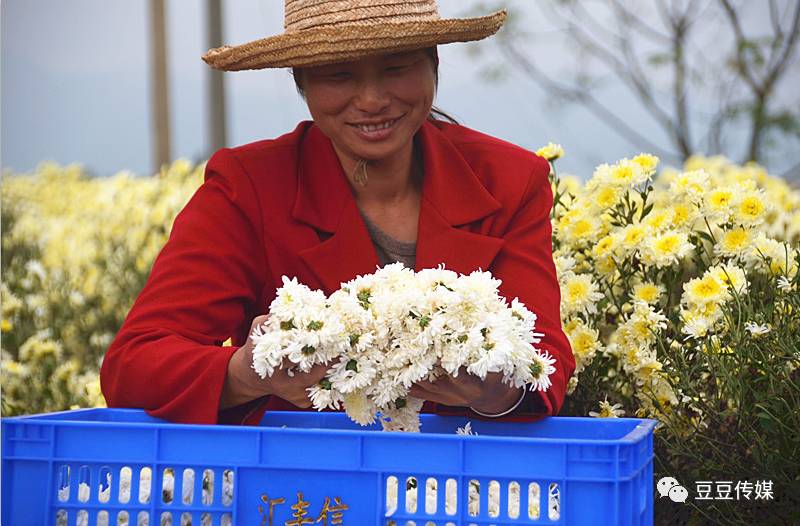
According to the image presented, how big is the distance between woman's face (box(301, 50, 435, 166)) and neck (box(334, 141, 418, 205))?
14 cm

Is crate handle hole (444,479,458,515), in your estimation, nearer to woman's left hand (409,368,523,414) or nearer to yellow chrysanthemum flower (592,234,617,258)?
woman's left hand (409,368,523,414)

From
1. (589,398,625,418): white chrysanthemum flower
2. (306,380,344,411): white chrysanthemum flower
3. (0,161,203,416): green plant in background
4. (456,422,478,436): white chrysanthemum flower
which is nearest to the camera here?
(306,380,344,411): white chrysanthemum flower

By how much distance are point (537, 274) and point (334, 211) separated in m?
0.42

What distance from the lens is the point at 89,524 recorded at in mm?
1665

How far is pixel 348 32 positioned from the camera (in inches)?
84.0

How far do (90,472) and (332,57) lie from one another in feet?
2.89

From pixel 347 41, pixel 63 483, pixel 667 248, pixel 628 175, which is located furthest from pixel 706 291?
pixel 63 483

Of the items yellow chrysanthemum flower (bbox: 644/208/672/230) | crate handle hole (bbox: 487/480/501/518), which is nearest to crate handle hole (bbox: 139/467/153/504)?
crate handle hole (bbox: 487/480/501/518)

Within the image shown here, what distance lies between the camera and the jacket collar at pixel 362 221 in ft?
7.61

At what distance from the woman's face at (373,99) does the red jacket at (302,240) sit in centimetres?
16

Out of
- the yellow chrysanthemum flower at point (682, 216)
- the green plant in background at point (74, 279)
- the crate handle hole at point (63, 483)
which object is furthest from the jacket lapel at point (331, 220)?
the green plant in background at point (74, 279)

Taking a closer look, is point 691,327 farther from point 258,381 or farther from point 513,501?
point 258,381

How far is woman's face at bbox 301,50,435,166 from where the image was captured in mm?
2211

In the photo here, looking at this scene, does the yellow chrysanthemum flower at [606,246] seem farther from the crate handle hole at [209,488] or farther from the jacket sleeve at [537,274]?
the crate handle hole at [209,488]
